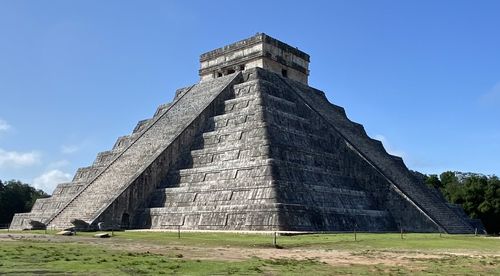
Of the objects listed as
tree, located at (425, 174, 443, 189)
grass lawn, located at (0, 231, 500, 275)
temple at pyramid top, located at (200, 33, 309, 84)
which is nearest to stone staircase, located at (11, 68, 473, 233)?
temple at pyramid top, located at (200, 33, 309, 84)

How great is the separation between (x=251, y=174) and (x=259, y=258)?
1361 cm

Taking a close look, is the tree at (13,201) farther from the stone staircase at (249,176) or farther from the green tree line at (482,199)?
the green tree line at (482,199)

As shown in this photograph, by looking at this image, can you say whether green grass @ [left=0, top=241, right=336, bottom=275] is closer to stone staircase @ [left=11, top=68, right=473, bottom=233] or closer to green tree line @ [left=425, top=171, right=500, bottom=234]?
stone staircase @ [left=11, top=68, right=473, bottom=233]

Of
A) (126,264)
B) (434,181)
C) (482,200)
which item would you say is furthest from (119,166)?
(434,181)

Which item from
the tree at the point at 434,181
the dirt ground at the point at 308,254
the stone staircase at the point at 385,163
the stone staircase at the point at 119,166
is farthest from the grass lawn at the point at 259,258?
the tree at the point at 434,181

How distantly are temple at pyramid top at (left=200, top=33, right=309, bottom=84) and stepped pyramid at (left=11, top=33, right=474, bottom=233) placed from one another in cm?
17

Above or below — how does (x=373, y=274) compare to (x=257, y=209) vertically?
below

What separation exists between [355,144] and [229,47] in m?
14.3

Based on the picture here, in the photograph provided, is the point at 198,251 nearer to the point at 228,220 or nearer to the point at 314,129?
the point at 228,220

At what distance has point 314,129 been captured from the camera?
121 ft

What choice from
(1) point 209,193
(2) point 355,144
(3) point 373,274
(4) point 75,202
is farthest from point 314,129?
(3) point 373,274

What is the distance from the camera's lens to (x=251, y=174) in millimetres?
28734

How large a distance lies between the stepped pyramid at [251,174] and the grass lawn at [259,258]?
5.73 meters

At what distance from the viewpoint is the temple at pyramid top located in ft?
136
